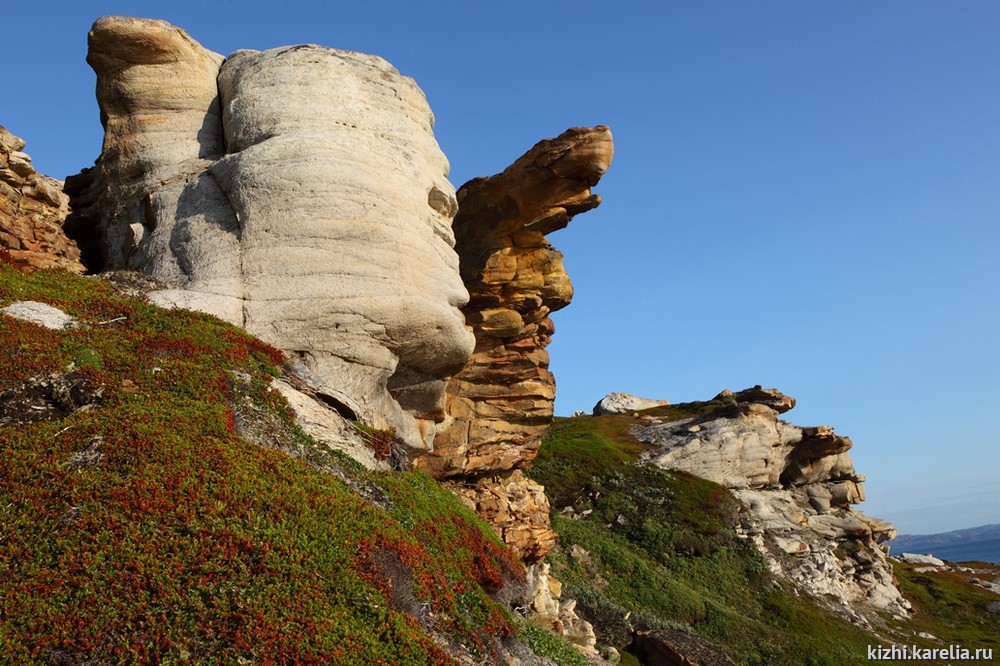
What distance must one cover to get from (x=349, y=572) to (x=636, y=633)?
27.8 m

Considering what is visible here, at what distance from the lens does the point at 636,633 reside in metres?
34.4

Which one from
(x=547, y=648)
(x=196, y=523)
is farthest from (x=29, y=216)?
(x=547, y=648)

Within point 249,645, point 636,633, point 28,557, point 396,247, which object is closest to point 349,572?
point 249,645

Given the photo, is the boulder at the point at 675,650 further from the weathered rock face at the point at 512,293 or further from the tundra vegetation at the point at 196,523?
the tundra vegetation at the point at 196,523

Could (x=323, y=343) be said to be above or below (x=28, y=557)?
above

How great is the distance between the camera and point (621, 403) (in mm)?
111250

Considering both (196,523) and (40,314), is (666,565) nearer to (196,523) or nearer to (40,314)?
(40,314)

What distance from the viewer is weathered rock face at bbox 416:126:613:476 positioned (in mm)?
31672

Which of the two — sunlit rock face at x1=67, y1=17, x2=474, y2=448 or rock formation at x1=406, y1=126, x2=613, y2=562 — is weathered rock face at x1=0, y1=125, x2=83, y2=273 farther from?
rock formation at x1=406, y1=126, x2=613, y2=562

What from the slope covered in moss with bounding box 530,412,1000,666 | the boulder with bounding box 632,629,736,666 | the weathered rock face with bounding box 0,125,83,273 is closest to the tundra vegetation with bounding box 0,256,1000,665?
the weathered rock face with bounding box 0,125,83,273

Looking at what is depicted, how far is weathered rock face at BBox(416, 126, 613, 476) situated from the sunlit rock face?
19.3 feet

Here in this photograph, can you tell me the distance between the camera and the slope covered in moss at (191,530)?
8953 mm

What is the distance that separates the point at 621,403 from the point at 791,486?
135 ft

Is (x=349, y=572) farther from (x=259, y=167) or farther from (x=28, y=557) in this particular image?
(x=259, y=167)
